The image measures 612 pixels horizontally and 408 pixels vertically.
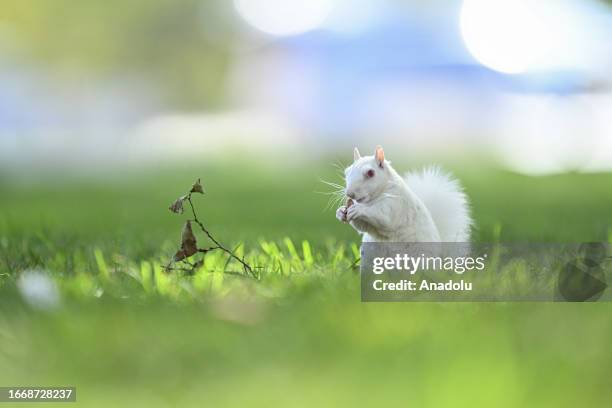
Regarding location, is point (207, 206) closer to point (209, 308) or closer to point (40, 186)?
point (40, 186)

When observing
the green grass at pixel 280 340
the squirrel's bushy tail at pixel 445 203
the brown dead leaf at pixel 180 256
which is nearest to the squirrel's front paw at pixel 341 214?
the green grass at pixel 280 340

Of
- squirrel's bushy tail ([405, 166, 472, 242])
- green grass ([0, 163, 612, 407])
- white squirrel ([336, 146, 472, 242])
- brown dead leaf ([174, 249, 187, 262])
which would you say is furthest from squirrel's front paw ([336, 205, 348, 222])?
brown dead leaf ([174, 249, 187, 262])

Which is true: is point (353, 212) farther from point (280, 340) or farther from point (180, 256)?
point (280, 340)

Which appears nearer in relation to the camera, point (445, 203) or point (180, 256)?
point (180, 256)

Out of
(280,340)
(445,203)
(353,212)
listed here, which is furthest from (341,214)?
→ (280,340)

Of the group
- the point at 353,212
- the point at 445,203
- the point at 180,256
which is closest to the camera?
the point at 353,212

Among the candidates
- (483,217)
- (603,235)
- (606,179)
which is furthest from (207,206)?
(606,179)

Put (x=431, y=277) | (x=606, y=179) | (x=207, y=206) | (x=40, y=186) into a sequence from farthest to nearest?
(x=40, y=186)
(x=606, y=179)
(x=207, y=206)
(x=431, y=277)

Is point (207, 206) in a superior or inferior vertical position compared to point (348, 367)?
superior

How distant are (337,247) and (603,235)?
1.17m

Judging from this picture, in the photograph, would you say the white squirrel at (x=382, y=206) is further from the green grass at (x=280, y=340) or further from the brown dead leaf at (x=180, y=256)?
the brown dead leaf at (x=180, y=256)

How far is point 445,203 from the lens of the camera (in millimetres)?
2617

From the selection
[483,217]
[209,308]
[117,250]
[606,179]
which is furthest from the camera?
[606,179]

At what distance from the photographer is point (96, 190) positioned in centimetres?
477
